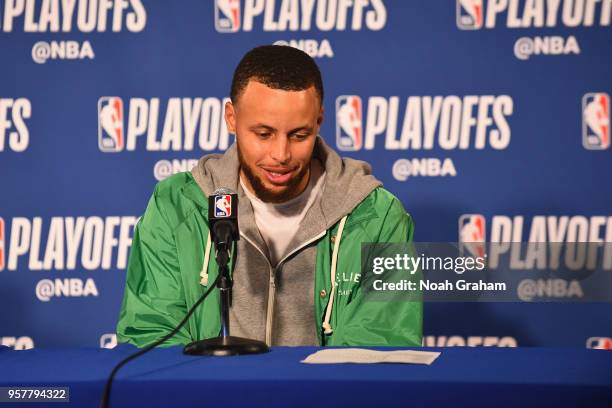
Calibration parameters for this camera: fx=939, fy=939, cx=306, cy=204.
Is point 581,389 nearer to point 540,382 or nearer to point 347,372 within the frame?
point 540,382

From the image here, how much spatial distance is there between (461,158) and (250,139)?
1.33 m

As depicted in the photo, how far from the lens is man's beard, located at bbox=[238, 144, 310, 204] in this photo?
7.87ft

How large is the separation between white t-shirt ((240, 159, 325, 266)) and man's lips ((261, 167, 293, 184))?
5.2 inches

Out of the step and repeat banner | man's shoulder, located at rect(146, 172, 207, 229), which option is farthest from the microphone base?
the step and repeat banner

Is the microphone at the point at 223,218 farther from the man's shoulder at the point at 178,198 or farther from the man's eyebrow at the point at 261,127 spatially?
the man's shoulder at the point at 178,198

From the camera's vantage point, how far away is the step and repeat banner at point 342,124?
3402 millimetres

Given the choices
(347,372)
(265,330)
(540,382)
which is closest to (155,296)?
(265,330)

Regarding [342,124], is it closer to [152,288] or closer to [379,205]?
[379,205]

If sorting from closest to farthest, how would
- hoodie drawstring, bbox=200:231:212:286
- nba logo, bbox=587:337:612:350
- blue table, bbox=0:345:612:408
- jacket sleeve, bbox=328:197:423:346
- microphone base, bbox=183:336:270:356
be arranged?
blue table, bbox=0:345:612:408
microphone base, bbox=183:336:270:356
jacket sleeve, bbox=328:197:423:346
hoodie drawstring, bbox=200:231:212:286
nba logo, bbox=587:337:612:350

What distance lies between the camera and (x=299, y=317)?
7.88ft

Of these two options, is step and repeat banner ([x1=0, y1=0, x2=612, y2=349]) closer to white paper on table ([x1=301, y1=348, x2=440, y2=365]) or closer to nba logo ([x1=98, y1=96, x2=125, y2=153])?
nba logo ([x1=98, y1=96, x2=125, y2=153])

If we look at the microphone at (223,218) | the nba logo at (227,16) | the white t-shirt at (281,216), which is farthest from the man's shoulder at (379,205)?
the nba logo at (227,16)

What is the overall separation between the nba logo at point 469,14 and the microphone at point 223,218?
6.51 feet

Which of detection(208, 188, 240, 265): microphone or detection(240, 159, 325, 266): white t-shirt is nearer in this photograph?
detection(208, 188, 240, 265): microphone
